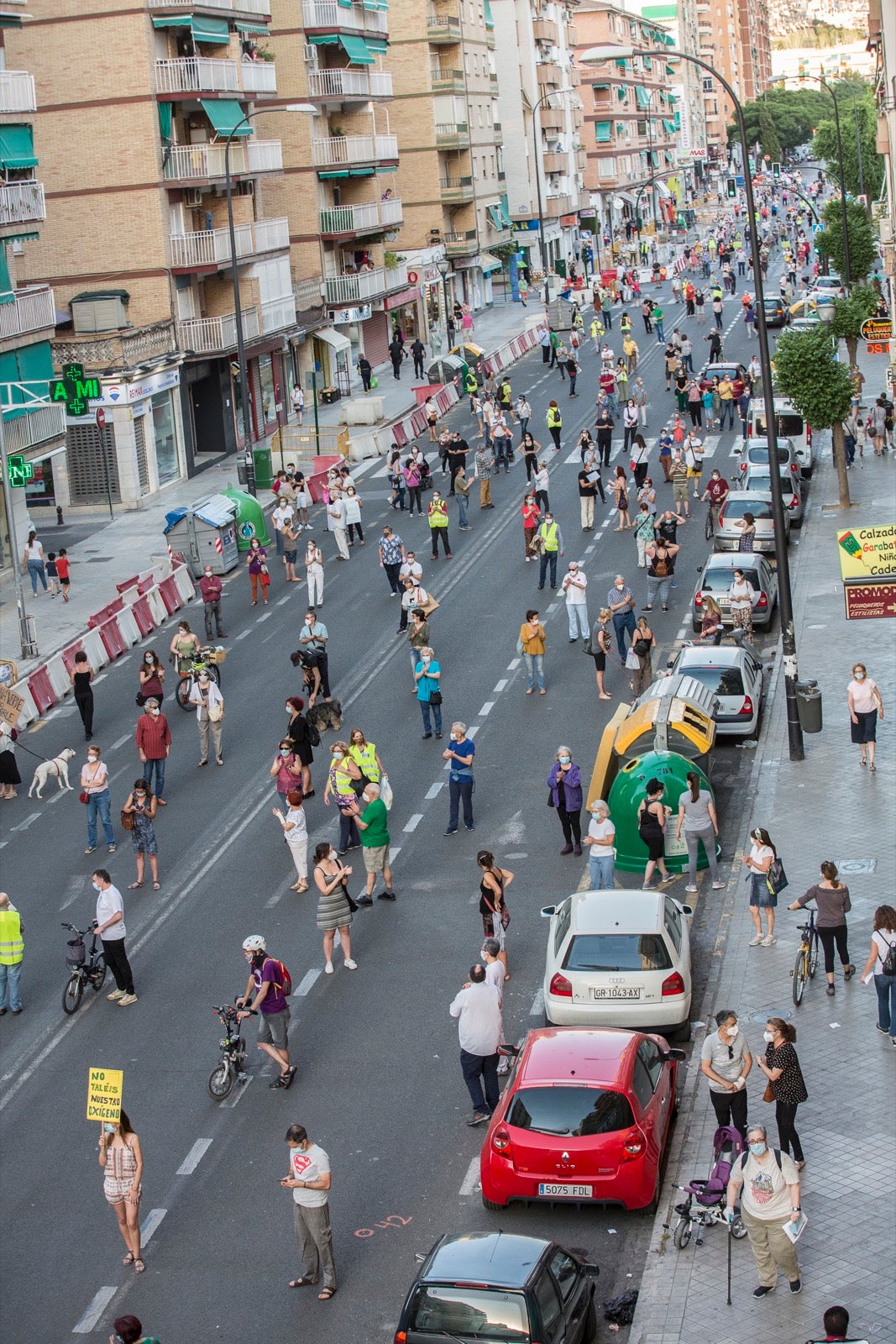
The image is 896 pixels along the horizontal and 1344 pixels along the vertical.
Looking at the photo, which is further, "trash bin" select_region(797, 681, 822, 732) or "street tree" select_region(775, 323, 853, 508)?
"street tree" select_region(775, 323, 853, 508)

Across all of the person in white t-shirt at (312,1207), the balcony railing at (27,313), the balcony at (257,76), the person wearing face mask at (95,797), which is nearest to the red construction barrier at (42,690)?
the person wearing face mask at (95,797)

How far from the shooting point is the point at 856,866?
20.2m

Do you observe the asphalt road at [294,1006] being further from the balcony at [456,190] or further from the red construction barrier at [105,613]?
the balcony at [456,190]

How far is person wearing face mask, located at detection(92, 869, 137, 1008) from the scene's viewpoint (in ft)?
61.0

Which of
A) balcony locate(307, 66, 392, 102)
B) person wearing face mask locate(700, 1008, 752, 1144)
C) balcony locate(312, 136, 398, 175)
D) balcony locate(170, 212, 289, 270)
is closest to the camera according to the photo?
person wearing face mask locate(700, 1008, 752, 1144)

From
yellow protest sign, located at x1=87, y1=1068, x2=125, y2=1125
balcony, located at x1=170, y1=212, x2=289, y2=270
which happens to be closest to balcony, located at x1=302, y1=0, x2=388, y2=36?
balcony, located at x1=170, y1=212, x2=289, y2=270

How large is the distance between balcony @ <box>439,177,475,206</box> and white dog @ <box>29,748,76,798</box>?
64043 mm

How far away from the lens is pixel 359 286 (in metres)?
67.9

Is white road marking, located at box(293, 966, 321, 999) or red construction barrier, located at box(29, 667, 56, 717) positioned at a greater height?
red construction barrier, located at box(29, 667, 56, 717)

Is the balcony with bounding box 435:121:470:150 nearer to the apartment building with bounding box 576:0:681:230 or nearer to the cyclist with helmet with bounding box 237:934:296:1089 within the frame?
the apartment building with bounding box 576:0:681:230

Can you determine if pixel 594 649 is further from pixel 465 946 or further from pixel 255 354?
pixel 255 354

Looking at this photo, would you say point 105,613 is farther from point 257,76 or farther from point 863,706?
point 257,76

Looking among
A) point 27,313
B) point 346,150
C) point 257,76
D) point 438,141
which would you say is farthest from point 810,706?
point 438,141

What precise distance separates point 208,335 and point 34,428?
1216cm
